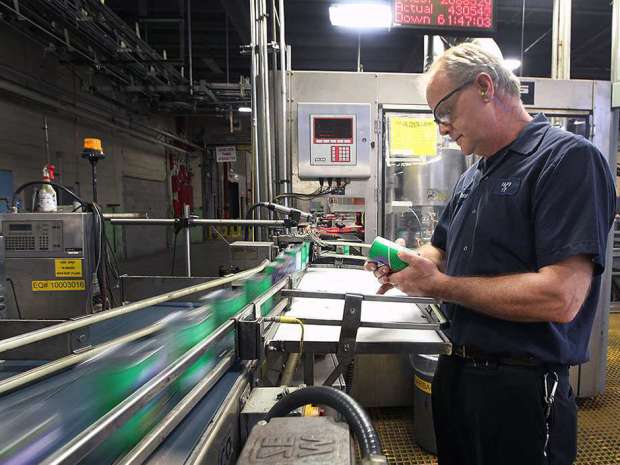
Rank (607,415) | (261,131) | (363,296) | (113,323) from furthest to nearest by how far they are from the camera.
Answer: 1. (607,415)
2. (261,131)
3. (113,323)
4. (363,296)

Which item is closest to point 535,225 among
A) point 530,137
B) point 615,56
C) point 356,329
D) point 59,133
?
point 530,137

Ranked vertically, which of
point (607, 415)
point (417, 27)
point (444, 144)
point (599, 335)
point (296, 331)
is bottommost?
point (607, 415)

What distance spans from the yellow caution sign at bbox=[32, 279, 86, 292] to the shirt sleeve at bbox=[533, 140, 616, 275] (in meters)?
1.70

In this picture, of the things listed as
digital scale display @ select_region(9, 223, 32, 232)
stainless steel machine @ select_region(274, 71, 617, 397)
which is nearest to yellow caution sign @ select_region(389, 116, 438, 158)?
stainless steel machine @ select_region(274, 71, 617, 397)

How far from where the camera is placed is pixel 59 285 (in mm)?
1589

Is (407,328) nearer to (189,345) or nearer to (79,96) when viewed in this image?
(189,345)

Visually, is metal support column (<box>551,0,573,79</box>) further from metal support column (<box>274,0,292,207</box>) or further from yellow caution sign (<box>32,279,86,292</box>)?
yellow caution sign (<box>32,279,86,292</box>)

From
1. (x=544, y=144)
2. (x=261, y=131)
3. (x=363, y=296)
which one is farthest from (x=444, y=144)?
(x=363, y=296)

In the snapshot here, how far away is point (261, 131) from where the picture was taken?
6.56 feet

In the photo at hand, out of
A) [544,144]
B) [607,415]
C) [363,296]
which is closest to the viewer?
[544,144]

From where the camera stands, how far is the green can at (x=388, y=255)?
0.94 m

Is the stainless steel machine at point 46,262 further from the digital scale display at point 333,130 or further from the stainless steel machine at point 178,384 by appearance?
the digital scale display at point 333,130

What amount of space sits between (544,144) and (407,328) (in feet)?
1.91

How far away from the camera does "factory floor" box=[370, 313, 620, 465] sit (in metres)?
1.80
